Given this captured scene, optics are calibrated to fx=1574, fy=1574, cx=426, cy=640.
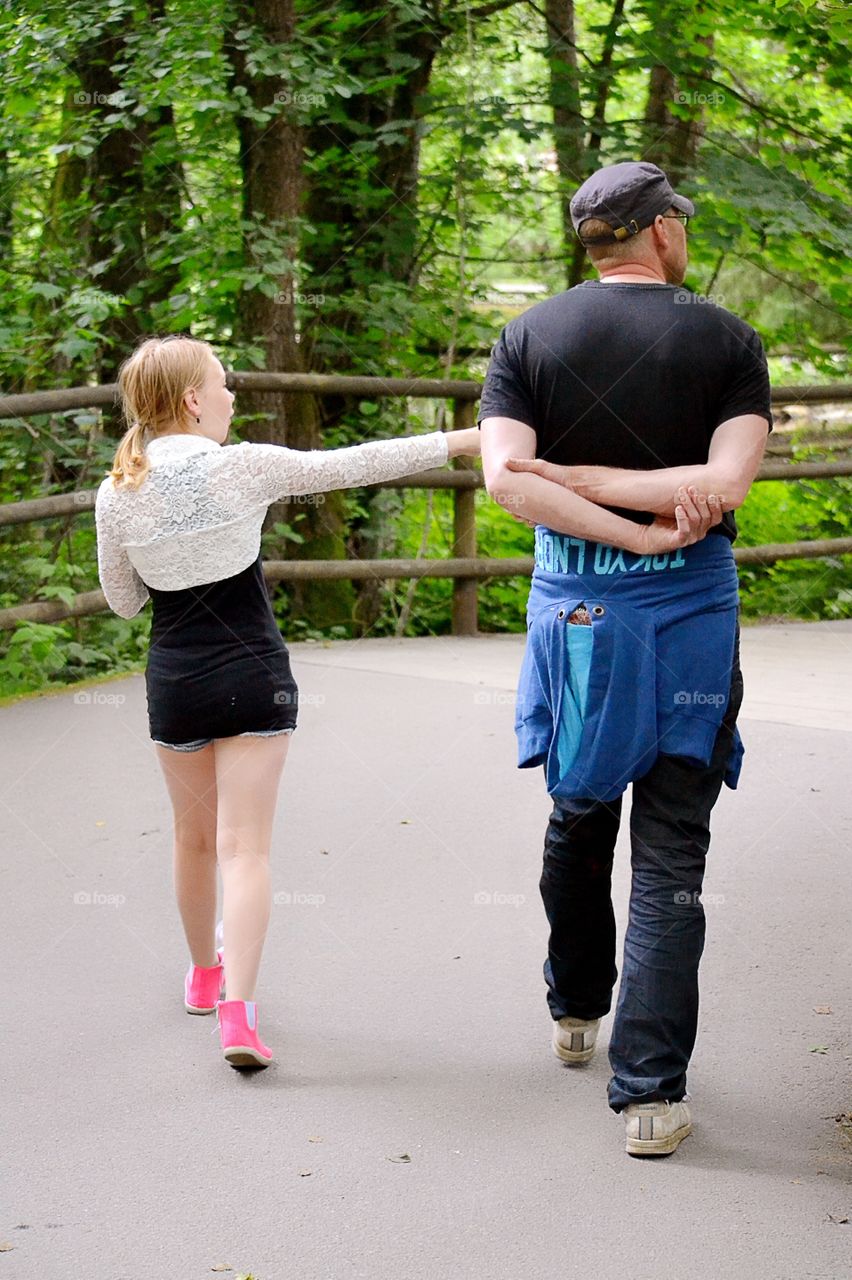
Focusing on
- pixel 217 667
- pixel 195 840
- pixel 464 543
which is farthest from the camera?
pixel 464 543

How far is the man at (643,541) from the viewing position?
11.0 ft

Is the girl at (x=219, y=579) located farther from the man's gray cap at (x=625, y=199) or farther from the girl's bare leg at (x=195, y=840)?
the man's gray cap at (x=625, y=199)

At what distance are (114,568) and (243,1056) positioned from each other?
4.08 feet

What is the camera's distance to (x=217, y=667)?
3822 millimetres

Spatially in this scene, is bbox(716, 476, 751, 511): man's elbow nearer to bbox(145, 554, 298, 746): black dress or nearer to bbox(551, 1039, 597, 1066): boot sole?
bbox(145, 554, 298, 746): black dress

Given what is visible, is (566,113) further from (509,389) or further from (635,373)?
(635,373)

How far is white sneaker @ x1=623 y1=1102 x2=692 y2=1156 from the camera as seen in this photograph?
3.34m

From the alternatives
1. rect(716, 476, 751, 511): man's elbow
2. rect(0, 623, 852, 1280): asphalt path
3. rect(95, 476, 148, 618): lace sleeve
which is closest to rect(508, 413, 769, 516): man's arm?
rect(716, 476, 751, 511): man's elbow

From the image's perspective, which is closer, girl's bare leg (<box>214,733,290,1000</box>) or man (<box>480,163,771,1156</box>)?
man (<box>480,163,771,1156</box>)

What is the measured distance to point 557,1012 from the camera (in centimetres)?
390

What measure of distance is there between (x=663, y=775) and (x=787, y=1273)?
105 cm

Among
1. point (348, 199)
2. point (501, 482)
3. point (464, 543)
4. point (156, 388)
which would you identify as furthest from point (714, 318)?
point (348, 199)

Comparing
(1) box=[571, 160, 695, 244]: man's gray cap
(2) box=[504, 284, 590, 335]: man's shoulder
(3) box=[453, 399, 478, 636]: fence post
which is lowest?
(3) box=[453, 399, 478, 636]: fence post

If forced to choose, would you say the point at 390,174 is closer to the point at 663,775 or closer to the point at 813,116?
the point at 813,116
